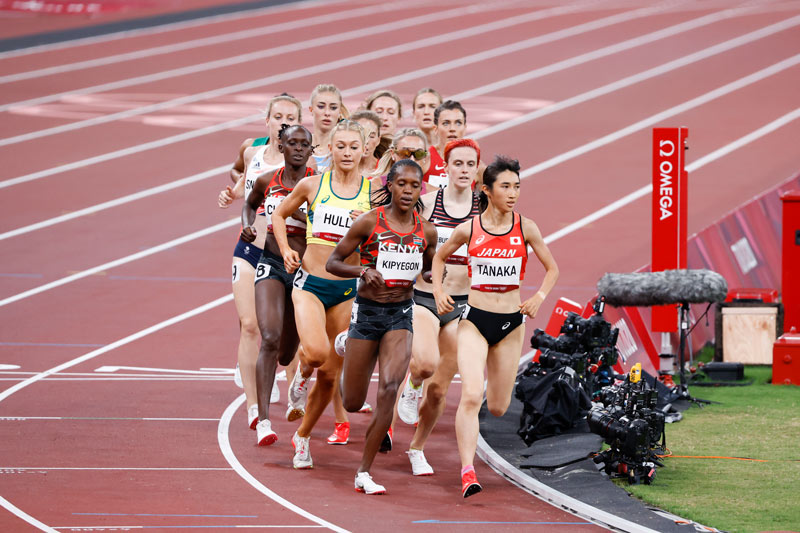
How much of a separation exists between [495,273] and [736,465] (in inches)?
92.1

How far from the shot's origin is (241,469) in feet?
30.1

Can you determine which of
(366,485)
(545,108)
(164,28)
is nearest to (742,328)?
(366,485)

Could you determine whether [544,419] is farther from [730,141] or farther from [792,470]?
[730,141]

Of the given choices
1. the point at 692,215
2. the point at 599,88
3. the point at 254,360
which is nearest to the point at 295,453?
the point at 254,360

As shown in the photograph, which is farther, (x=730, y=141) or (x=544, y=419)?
(x=730, y=141)

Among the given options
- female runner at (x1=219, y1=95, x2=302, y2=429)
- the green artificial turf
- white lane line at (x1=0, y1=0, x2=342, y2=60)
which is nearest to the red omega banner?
the green artificial turf

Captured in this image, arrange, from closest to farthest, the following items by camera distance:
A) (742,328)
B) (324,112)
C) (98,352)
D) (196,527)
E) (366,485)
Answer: (196,527) < (366,485) < (324,112) < (98,352) < (742,328)

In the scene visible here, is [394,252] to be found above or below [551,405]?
above

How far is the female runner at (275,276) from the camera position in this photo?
9.82m

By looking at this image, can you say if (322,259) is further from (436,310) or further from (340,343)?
(436,310)

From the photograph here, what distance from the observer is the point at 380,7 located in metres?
33.3

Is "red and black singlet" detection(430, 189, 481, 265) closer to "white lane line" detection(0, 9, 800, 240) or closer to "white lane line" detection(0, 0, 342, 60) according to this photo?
"white lane line" detection(0, 9, 800, 240)

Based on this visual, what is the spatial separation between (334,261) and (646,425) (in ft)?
7.88

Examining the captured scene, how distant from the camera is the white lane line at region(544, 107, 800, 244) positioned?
18.1 m
